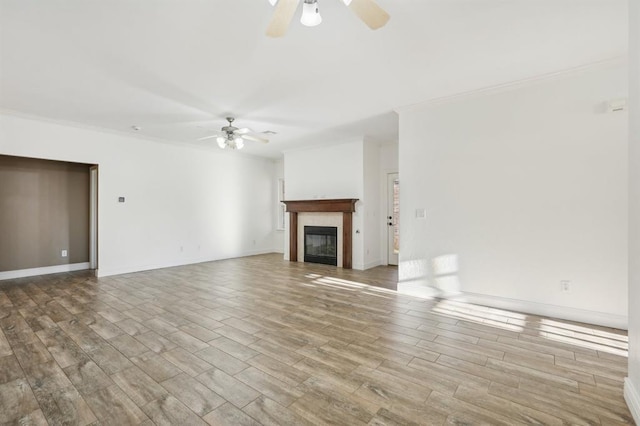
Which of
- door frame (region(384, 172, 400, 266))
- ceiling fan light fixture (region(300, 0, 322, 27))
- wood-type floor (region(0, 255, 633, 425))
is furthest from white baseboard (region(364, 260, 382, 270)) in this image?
ceiling fan light fixture (region(300, 0, 322, 27))

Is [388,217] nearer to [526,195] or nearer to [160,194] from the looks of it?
[526,195]

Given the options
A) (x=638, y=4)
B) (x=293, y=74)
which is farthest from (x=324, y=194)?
(x=638, y=4)

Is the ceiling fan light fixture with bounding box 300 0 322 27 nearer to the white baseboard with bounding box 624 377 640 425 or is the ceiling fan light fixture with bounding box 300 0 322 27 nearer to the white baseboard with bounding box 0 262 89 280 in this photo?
the white baseboard with bounding box 624 377 640 425

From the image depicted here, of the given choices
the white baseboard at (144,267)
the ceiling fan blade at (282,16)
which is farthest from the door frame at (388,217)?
the ceiling fan blade at (282,16)

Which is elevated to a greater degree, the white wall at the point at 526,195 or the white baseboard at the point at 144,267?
the white wall at the point at 526,195

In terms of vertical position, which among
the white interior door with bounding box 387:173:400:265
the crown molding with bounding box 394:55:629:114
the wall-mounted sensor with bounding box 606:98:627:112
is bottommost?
the white interior door with bounding box 387:173:400:265

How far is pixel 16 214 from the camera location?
5.57m

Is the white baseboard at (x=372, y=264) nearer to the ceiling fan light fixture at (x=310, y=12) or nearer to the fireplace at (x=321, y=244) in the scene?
Result: the fireplace at (x=321, y=244)

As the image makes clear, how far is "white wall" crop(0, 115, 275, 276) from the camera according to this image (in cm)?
518

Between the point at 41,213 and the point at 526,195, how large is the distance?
8.35 metres

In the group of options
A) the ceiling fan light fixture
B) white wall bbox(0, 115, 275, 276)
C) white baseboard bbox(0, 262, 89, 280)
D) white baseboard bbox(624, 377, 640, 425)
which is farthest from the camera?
white baseboard bbox(0, 262, 89, 280)

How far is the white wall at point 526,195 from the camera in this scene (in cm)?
313

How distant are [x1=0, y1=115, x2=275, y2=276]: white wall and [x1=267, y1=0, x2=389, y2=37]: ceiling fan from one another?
203 inches

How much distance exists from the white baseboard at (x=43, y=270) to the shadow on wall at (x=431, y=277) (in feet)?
21.7
